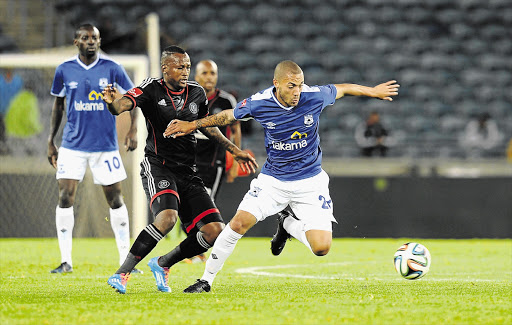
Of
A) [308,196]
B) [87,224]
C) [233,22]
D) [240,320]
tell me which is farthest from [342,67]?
[240,320]

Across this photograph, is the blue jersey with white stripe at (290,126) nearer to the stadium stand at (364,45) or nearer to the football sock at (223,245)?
the football sock at (223,245)

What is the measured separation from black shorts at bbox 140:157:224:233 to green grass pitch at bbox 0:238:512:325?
1.93 feet

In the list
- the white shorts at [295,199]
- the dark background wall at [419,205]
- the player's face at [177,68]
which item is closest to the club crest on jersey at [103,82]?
the player's face at [177,68]

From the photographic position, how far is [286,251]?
1145 centimetres

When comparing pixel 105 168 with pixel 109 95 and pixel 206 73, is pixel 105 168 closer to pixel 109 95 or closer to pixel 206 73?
pixel 206 73

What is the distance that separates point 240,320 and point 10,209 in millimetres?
8739

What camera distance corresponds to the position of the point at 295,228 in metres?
7.04

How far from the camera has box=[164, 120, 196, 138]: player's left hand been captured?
20.2ft

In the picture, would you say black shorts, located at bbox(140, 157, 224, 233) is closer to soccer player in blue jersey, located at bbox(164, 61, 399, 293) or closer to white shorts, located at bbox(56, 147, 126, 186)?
soccer player in blue jersey, located at bbox(164, 61, 399, 293)

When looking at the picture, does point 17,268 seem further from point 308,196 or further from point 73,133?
point 308,196

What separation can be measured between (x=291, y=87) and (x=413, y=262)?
1872 mm

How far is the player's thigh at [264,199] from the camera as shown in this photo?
20.9ft

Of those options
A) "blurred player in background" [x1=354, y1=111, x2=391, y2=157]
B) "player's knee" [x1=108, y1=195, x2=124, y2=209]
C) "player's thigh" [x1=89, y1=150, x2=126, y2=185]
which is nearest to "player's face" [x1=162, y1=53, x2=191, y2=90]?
"player's thigh" [x1=89, y1=150, x2=126, y2=185]

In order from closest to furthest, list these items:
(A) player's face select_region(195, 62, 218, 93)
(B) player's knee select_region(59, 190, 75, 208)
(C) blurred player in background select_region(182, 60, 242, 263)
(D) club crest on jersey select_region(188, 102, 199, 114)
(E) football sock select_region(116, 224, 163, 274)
Result: (E) football sock select_region(116, 224, 163, 274)
(D) club crest on jersey select_region(188, 102, 199, 114)
(B) player's knee select_region(59, 190, 75, 208)
(A) player's face select_region(195, 62, 218, 93)
(C) blurred player in background select_region(182, 60, 242, 263)
